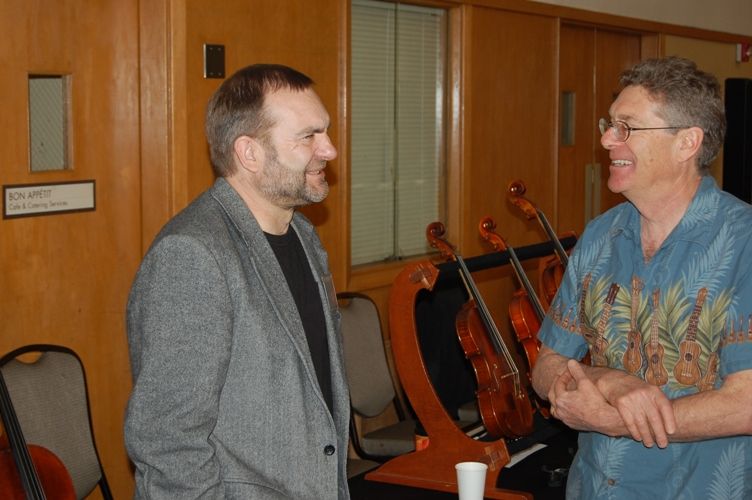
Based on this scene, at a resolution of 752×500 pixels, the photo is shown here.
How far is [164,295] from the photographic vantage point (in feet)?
6.38

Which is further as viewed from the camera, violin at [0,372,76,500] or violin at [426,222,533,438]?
violin at [426,222,533,438]

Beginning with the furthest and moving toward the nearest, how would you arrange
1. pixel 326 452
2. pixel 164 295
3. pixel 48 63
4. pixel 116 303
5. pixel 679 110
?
pixel 116 303 → pixel 48 63 → pixel 679 110 → pixel 326 452 → pixel 164 295

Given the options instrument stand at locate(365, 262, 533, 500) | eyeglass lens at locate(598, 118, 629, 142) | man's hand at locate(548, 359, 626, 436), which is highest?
eyeglass lens at locate(598, 118, 629, 142)

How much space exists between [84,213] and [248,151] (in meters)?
1.78

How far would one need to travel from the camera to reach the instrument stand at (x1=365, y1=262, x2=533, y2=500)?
3.40m

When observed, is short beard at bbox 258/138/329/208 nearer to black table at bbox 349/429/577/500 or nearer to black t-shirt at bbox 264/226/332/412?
black t-shirt at bbox 264/226/332/412

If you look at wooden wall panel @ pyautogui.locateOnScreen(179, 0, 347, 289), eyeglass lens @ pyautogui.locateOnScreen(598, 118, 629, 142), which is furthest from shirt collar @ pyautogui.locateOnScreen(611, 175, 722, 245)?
wooden wall panel @ pyautogui.locateOnScreen(179, 0, 347, 289)

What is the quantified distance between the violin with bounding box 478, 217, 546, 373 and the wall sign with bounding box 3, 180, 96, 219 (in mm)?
1485

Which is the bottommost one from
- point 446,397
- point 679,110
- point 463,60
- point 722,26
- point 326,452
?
point 446,397

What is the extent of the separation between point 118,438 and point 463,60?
8.96 ft

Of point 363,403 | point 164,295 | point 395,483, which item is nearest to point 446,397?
point 363,403

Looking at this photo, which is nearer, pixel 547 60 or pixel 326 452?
pixel 326 452

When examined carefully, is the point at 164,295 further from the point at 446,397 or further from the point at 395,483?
the point at 446,397

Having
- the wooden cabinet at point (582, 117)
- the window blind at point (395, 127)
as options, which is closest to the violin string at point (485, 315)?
the window blind at point (395, 127)
